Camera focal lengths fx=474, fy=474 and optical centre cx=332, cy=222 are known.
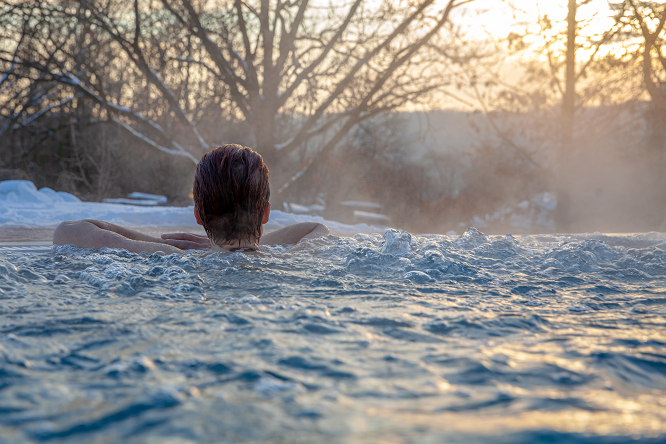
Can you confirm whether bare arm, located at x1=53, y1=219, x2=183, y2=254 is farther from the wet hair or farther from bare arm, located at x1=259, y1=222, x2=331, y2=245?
bare arm, located at x1=259, y1=222, x2=331, y2=245

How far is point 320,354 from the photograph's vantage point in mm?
1098

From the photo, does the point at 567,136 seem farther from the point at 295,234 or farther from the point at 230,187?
the point at 230,187

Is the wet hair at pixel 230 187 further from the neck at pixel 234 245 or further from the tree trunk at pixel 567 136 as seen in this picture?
the tree trunk at pixel 567 136

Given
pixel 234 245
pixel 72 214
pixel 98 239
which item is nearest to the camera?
pixel 234 245

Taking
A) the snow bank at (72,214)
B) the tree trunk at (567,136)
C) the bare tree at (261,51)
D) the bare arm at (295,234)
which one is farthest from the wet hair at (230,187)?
the tree trunk at (567,136)

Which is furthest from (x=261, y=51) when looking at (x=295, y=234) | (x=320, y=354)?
(x=320, y=354)

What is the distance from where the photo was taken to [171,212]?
4512 mm

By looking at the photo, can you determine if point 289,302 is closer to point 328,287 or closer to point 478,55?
point 328,287

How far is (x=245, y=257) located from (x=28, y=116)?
34.6 ft

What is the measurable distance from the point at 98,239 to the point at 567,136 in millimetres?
6969

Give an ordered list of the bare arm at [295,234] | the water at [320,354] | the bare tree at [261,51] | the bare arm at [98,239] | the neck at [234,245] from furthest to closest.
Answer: the bare tree at [261,51]
the bare arm at [295,234]
the bare arm at [98,239]
the neck at [234,245]
the water at [320,354]

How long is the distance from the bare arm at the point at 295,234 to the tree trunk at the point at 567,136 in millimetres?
5808

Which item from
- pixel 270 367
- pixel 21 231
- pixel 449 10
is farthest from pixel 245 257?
pixel 449 10

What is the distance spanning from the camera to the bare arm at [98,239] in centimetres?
222
